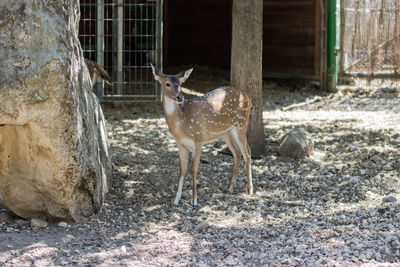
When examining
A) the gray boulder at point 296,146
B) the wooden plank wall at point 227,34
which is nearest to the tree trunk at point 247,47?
the gray boulder at point 296,146

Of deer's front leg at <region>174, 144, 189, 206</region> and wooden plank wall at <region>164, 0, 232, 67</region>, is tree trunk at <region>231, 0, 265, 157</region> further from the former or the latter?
wooden plank wall at <region>164, 0, 232, 67</region>

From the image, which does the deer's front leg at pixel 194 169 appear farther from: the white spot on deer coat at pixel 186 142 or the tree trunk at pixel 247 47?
the tree trunk at pixel 247 47

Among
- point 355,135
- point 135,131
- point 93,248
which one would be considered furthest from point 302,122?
point 93,248

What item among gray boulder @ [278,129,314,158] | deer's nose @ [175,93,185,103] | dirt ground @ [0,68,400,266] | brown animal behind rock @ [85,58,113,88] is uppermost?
brown animal behind rock @ [85,58,113,88]

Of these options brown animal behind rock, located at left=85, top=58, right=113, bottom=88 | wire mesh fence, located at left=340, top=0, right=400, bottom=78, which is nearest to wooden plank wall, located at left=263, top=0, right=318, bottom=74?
wire mesh fence, located at left=340, top=0, right=400, bottom=78

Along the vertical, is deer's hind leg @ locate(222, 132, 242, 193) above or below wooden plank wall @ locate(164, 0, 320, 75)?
below

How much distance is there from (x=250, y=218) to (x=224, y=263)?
1.23 m

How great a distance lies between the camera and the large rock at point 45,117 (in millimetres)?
5262

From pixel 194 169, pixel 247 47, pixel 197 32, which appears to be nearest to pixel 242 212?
pixel 194 169

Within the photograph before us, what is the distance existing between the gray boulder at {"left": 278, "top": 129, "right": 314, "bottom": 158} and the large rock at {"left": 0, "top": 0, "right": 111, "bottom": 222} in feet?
10.1

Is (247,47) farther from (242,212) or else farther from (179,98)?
(242,212)

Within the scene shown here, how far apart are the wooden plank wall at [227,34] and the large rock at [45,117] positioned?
956 centimetres

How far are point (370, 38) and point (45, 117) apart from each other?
9.53 m

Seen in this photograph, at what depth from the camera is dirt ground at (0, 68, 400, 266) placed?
5004mm
